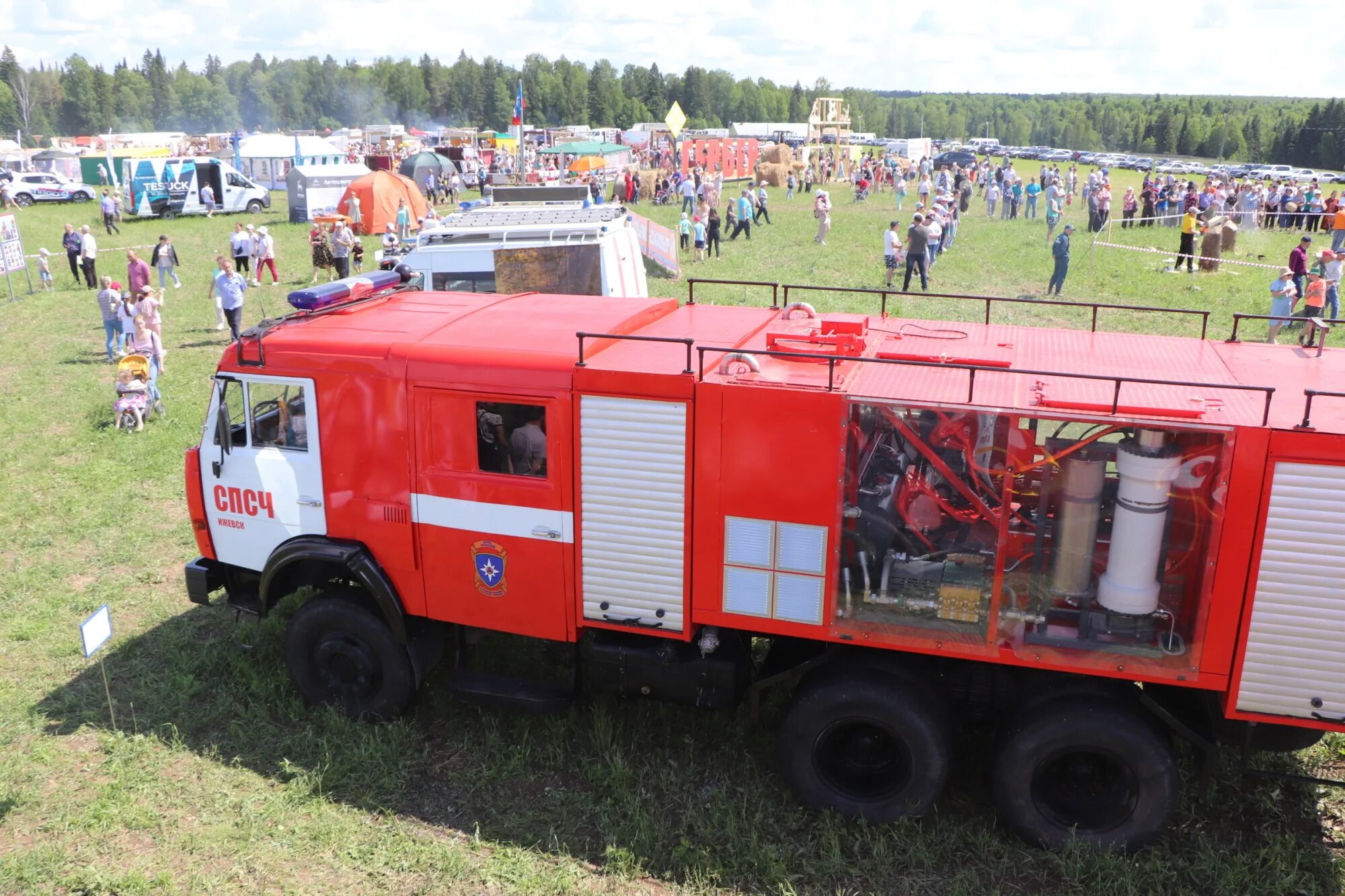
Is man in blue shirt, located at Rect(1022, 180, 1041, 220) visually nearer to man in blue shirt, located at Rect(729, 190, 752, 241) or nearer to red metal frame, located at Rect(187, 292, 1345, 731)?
man in blue shirt, located at Rect(729, 190, 752, 241)

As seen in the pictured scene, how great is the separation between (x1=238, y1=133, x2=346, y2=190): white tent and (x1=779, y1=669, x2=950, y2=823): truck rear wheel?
47031mm

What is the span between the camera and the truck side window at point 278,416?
277 inches

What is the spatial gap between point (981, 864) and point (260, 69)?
19478 cm

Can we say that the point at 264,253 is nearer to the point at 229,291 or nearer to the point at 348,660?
the point at 229,291

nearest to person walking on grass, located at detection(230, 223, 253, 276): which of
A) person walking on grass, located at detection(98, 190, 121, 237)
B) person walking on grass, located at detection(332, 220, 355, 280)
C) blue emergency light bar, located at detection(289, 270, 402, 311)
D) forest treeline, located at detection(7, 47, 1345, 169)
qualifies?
person walking on grass, located at detection(332, 220, 355, 280)

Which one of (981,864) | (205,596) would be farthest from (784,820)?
(205,596)

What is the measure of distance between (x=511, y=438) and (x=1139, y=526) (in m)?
3.75

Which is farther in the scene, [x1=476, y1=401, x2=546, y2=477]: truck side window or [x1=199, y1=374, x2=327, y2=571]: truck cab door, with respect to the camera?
[x1=199, y1=374, x2=327, y2=571]: truck cab door

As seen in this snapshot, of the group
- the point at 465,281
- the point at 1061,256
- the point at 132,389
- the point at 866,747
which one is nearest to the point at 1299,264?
the point at 1061,256

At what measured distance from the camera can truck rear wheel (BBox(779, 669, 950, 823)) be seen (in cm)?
599

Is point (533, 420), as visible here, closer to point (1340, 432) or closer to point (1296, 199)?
point (1340, 432)

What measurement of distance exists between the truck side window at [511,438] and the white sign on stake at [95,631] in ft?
9.10

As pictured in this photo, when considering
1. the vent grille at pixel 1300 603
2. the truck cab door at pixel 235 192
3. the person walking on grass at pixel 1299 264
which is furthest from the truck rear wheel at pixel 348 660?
the truck cab door at pixel 235 192

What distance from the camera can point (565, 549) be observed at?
6492mm
